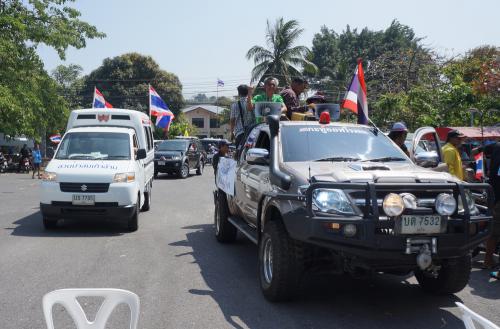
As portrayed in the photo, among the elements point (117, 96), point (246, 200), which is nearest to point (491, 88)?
point (246, 200)

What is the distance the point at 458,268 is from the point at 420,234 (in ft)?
3.77

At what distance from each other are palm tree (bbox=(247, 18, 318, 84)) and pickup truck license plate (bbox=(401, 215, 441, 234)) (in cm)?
3614

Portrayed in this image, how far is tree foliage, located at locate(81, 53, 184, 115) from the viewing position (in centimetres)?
5816

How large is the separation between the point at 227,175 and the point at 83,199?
2.71 metres

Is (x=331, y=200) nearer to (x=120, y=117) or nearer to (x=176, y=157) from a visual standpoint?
(x=120, y=117)

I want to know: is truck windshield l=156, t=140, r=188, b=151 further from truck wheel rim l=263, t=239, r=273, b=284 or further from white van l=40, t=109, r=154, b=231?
truck wheel rim l=263, t=239, r=273, b=284

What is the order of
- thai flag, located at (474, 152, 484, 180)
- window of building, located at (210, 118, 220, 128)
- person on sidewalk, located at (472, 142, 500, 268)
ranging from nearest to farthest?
1. person on sidewalk, located at (472, 142, 500, 268)
2. thai flag, located at (474, 152, 484, 180)
3. window of building, located at (210, 118, 220, 128)

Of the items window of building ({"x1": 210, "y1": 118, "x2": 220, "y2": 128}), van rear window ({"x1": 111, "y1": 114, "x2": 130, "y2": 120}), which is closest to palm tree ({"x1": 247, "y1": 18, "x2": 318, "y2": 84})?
van rear window ({"x1": 111, "y1": 114, "x2": 130, "y2": 120})

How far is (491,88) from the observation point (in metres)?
17.3

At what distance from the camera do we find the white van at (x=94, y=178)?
32.0 ft

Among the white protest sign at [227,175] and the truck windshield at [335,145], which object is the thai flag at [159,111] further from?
the truck windshield at [335,145]

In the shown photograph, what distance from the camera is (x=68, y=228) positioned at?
34.5 ft

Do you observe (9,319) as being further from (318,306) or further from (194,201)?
(194,201)

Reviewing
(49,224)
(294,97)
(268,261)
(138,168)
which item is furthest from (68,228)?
(268,261)
